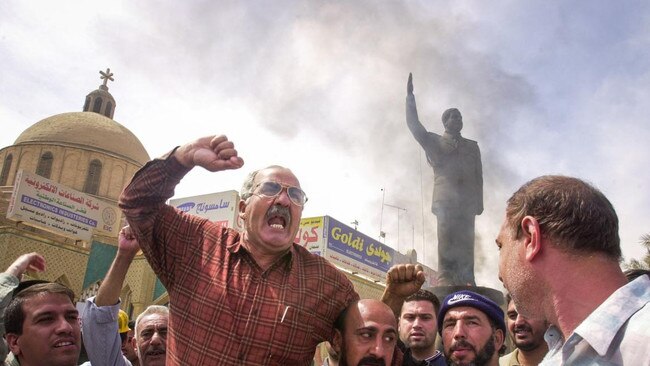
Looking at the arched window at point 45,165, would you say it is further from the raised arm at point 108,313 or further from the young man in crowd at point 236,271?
the young man in crowd at point 236,271

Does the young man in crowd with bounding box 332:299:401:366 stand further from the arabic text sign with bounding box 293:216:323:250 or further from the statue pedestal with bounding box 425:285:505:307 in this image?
the arabic text sign with bounding box 293:216:323:250

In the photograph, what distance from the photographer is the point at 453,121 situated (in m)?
9.30

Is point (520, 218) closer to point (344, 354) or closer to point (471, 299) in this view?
point (344, 354)

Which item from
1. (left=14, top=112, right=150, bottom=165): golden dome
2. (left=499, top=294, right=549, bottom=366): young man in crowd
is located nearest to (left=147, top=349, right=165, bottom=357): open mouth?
(left=499, top=294, right=549, bottom=366): young man in crowd

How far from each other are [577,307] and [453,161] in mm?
8101

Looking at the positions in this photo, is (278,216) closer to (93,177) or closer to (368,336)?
(368,336)

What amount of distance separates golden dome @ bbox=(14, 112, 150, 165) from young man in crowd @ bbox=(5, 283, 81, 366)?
3629 cm

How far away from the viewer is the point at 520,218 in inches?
57.5

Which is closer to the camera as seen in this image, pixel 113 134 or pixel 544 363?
pixel 544 363

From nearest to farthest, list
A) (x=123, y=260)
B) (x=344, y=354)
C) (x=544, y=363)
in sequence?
1. (x=544, y=363)
2. (x=344, y=354)
3. (x=123, y=260)

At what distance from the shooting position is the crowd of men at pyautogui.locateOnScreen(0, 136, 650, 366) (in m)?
1.31

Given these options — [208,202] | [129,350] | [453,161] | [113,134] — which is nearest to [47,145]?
[113,134]

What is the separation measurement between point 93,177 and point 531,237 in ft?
122

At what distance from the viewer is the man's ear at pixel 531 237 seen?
1389 mm
